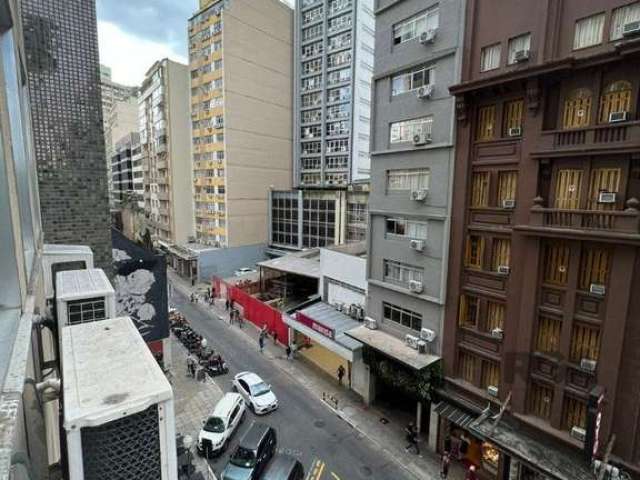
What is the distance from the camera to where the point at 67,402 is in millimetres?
3129

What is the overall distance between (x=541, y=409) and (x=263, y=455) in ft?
35.3

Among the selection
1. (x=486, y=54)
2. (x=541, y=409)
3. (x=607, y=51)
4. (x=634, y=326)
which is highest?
(x=486, y=54)

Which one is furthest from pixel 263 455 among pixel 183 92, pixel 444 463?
pixel 183 92

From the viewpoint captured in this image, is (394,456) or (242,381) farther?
(242,381)

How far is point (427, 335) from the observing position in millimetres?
15828

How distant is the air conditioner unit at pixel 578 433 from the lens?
1140 centimetres

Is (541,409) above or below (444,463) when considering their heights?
above

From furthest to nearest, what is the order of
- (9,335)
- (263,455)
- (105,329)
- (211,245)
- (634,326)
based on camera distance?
(211,245), (263,455), (634,326), (105,329), (9,335)

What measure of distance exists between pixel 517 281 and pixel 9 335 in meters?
13.9

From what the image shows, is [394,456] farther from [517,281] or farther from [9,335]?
[9,335]

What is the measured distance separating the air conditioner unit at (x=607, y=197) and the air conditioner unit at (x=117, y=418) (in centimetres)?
1290

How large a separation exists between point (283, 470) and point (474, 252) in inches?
441

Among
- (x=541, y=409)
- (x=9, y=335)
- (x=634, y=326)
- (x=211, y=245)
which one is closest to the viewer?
(x=9, y=335)

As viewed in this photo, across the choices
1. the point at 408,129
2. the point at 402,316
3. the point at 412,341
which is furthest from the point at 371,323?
the point at 408,129
